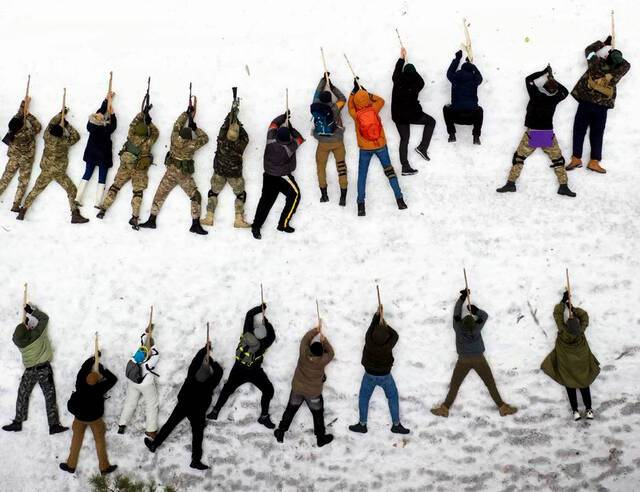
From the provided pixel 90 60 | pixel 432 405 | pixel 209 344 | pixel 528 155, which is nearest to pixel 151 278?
pixel 209 344

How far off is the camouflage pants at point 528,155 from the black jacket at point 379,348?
3120 millimetres

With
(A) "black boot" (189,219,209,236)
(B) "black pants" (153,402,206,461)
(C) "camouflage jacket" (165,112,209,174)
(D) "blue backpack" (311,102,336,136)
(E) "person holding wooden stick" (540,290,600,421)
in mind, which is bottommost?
(B) "black pants" (153,402,206,461)

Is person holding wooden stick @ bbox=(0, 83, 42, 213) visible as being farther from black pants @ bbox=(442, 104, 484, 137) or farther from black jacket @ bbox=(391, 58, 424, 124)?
black pants @ bbox=(442, 104, 484, 137)

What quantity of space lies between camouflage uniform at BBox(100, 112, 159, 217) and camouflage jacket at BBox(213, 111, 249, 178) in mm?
1132

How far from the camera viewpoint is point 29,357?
10.0 m

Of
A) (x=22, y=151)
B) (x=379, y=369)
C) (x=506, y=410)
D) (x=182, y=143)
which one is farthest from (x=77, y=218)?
(x=506, y=410)

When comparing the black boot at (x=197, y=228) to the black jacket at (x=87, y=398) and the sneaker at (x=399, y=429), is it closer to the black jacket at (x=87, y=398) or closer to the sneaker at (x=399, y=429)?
the black jacket at (x=87, y=398)

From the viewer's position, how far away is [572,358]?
30.7 ft

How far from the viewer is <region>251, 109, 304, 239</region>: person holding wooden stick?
9.65 m

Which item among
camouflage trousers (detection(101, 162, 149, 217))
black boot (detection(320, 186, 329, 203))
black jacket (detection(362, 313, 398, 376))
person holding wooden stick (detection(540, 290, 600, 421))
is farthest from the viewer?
camouflage trousers (detection(101, 162, 149, 217))

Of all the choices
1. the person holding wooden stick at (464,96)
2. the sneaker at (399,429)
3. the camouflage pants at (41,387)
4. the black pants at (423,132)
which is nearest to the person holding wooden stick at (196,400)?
the camouflage pants at (41,387)

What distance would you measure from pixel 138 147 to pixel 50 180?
1.66 meters

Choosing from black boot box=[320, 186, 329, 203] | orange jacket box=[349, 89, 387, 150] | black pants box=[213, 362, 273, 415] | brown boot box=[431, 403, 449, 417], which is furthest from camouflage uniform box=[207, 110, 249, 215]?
brown boot box=[431, 403, 449, 417]

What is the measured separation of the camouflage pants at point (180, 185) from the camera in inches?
397
